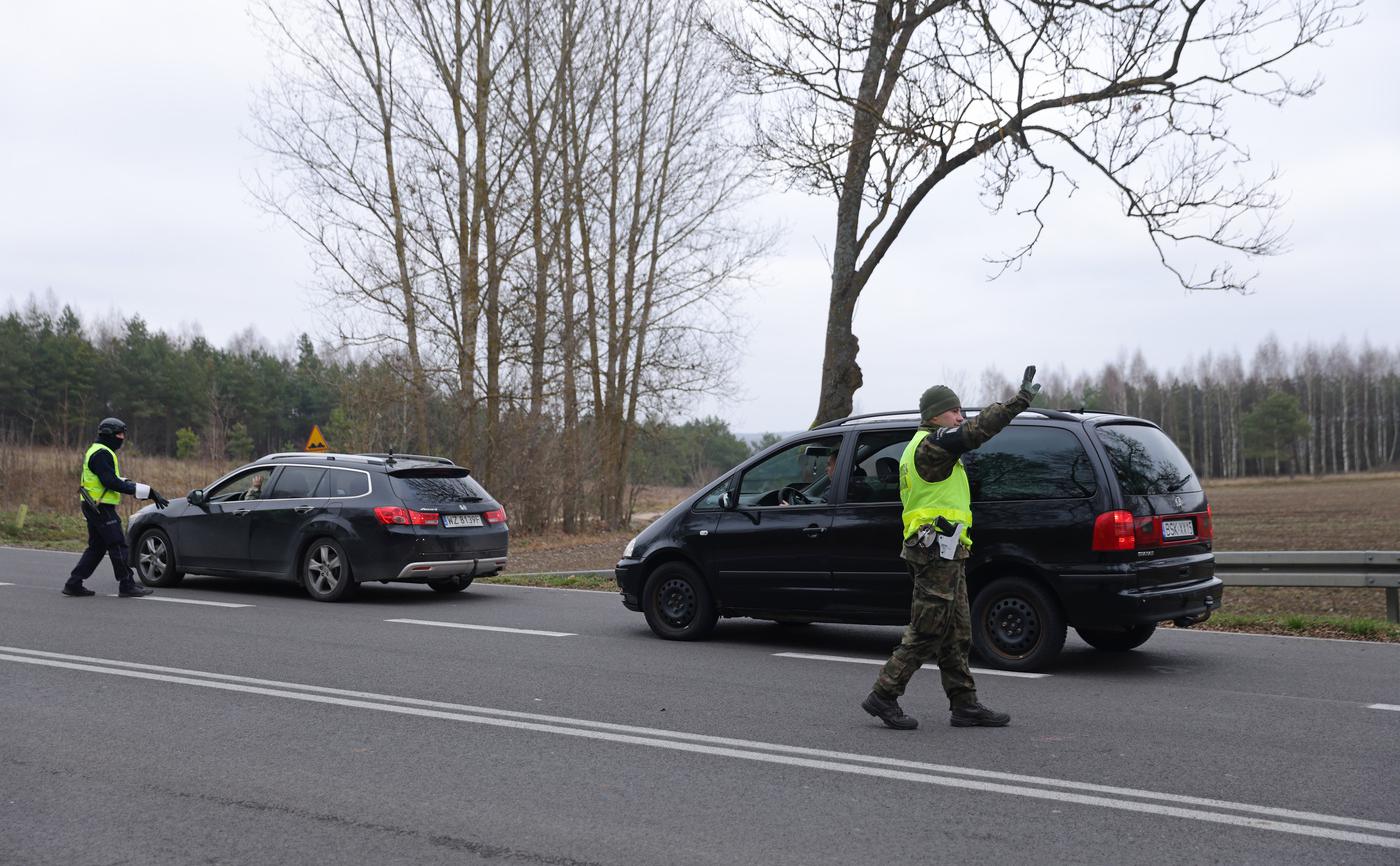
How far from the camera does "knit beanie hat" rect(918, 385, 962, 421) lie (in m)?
6.84

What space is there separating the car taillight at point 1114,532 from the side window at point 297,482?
872 centimetres

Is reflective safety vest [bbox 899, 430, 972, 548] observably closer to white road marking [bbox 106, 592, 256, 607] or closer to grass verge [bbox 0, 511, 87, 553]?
white road marking [bbox 106, 592, 256, 607]

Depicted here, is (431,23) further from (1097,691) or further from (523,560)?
(1097,691)

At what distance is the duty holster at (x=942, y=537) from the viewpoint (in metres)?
6.61

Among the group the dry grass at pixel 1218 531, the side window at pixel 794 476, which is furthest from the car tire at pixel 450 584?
the side window at pixel 794 476

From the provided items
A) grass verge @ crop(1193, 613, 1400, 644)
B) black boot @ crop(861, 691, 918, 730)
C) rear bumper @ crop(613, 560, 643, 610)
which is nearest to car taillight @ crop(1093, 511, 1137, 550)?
black boot @ crop(861, 691, 918, 730)

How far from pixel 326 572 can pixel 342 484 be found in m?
0.97

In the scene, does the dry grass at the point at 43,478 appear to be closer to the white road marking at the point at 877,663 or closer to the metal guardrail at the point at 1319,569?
the white road marking at the point at 877,663

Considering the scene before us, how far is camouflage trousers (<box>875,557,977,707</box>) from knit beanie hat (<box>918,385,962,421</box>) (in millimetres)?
824

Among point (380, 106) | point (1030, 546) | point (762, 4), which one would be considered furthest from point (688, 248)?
point (1030, 546)

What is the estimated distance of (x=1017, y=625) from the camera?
340 inches

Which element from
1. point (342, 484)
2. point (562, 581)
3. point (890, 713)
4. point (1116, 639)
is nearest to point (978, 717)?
point (890, 713)

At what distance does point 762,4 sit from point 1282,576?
959 centimetres

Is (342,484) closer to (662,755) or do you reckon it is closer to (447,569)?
(447,569)
